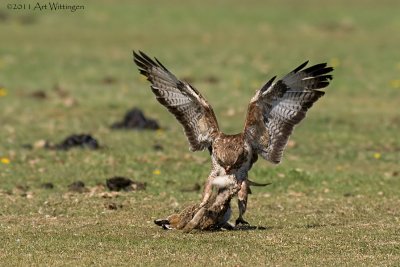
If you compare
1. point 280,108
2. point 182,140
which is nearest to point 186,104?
point 280,108

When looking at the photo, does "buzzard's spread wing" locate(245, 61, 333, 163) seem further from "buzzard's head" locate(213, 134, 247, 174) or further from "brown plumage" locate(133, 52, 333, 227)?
"buzzard's head" locate(213, 134, 247, 174)

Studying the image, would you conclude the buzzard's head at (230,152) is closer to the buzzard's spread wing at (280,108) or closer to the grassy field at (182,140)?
the buzzard's spread wing at (280,108)

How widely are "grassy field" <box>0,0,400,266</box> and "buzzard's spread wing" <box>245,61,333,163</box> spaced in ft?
3.75

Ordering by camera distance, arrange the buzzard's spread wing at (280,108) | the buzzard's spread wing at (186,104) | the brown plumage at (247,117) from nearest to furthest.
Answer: the brown plumage at (247,117) < the buzzard's spread wing at (280,108) < the buzzard's spread wing at (186,104)

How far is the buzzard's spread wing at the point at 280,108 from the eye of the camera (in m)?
12.5

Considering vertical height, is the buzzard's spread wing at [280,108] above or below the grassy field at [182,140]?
above

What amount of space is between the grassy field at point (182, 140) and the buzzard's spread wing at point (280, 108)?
114cm

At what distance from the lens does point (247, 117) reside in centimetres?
1244

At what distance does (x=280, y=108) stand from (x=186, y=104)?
1241mm

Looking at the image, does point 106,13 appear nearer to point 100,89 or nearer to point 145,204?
point 100,89

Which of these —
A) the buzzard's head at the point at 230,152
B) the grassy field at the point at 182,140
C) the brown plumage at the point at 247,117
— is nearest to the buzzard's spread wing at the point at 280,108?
the brown plumage at the point at 247,117

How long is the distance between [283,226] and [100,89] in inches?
578

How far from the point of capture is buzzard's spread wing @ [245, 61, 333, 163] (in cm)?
1249

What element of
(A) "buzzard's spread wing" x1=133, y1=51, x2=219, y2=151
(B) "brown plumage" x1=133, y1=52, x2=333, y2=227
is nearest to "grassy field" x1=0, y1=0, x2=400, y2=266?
(B) "brown plumage" x1=133, y1=52, x2=333, y2=227
